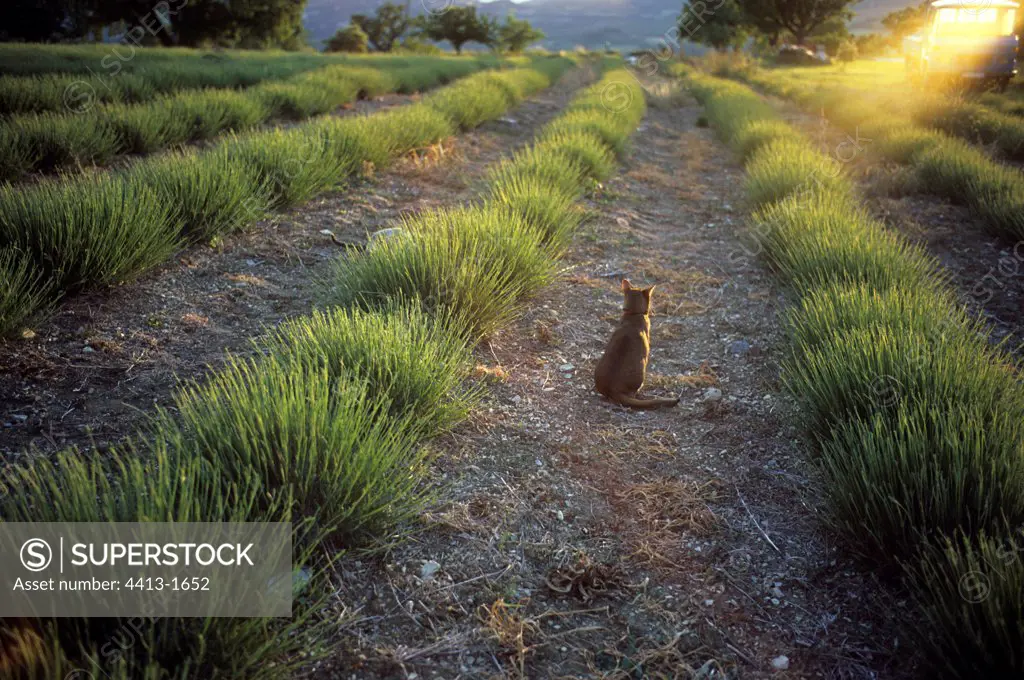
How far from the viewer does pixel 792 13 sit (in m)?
36.9

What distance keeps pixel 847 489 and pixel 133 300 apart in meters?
3.83

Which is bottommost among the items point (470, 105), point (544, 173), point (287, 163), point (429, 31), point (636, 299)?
point (636, 299)

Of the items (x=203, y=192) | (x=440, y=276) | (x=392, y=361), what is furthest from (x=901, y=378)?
(x=203, y=192)

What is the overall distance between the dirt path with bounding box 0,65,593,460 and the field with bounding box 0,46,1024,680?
0.8 inches

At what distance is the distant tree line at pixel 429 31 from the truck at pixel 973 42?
32810 millimetres

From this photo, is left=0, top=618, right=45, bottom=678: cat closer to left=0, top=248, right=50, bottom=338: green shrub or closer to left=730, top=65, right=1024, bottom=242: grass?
left=0, top=248, right=50, bottom=338: green shrub

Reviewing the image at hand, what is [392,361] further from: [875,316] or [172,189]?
[172,189]

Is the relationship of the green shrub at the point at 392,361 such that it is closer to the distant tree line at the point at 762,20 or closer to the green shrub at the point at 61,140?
the green shrub at the point at 61,140

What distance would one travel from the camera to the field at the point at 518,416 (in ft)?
5.74

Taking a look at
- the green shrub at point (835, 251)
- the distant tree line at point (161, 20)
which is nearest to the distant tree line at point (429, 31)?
the distant tree line at point (161, 20)

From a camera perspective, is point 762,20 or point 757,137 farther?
point 762,20

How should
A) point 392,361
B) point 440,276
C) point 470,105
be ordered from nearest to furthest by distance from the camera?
point 392,361
point 440,276
point 470,105

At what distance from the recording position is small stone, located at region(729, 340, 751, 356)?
3826mm

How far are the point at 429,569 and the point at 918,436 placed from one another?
166cm
